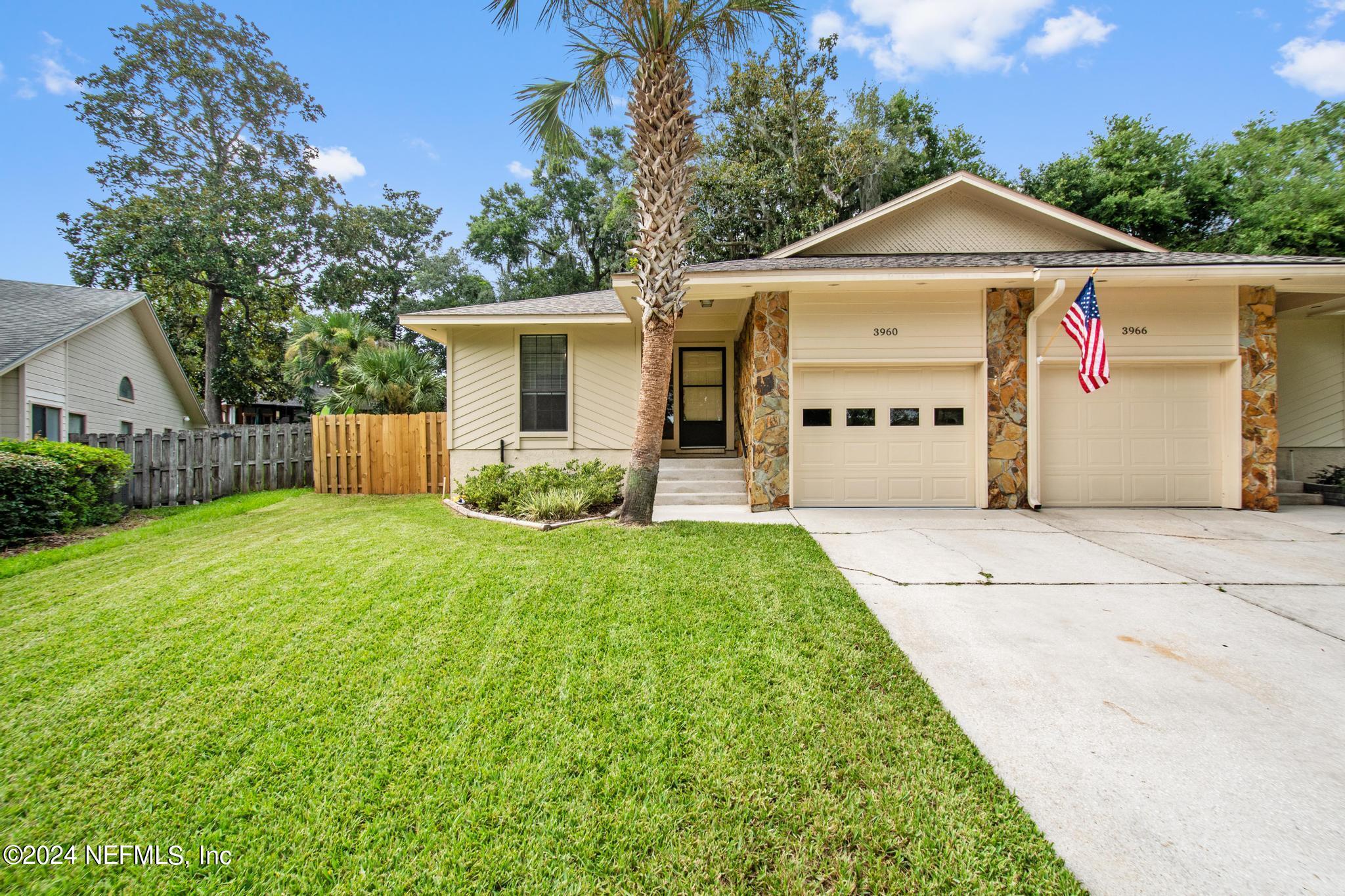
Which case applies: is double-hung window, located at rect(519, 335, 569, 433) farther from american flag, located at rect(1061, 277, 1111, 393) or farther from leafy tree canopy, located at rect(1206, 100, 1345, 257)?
leafy tree canopy, located at rect(1206, 100, 1345, 257)

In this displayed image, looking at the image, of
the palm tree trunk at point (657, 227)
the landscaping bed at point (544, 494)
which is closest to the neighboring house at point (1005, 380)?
the palm tree trunk at point (657, 227)

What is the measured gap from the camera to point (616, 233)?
23.8 m

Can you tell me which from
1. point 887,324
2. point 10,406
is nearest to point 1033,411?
point 887,324

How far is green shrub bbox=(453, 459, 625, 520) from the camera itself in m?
6.85

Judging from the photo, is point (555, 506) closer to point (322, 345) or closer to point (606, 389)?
point (606, 389)

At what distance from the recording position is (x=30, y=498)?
5883mm

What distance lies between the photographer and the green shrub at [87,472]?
639 cm

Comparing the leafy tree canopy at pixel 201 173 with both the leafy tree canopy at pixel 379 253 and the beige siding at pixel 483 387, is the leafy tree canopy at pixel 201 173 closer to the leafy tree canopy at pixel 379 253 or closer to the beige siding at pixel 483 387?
the leafy tree canopy at pixel 379 253

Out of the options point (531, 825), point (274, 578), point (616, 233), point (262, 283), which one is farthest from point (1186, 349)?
point (262, 283)

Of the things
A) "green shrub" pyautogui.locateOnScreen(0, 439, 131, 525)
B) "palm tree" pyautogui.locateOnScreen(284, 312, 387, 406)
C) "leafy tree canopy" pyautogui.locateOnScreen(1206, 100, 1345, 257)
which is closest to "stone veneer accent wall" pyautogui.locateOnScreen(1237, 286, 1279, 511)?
"leafy tree canopy" pyautogui.locateOnScreen(1206, 100, 1345, 257)

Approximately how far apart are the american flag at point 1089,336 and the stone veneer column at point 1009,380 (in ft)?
3.14

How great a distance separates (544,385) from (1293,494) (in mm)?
12570

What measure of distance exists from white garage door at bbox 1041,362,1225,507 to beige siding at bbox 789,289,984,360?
1.39 m

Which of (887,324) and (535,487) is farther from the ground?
(887,324)
